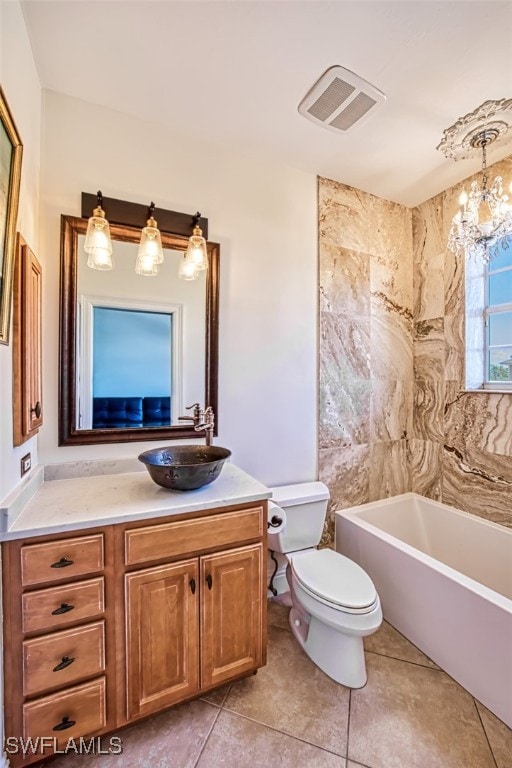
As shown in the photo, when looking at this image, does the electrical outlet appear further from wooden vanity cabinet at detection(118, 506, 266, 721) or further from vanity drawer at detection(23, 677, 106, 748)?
vanity drawer at detection(23, 677, 106, 748)

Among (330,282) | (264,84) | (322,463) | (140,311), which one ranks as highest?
(264,84)

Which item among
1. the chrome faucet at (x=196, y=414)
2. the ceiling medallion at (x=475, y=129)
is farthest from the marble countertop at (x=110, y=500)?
the ceiling medallion at (x=475, y=129)

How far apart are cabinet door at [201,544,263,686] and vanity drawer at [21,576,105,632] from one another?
390mm

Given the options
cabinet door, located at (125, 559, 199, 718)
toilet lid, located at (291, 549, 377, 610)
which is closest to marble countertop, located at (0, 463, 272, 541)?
cabinet door, located at (125, 559, 199, 718)

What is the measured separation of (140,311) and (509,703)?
93.1 inches

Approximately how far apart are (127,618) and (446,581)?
1423mm

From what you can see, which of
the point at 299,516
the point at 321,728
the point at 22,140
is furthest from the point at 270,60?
the point at 321,728

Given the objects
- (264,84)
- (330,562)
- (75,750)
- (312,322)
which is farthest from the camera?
(312,322)

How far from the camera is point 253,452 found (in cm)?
202

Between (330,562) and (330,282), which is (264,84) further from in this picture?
(330,562)

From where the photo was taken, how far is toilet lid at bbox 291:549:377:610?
1.44 m

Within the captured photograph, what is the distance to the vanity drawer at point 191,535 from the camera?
1.20 m

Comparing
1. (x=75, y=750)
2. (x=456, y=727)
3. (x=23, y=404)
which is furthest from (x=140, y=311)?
(x=456, y=727)

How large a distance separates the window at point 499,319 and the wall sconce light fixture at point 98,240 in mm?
2374
